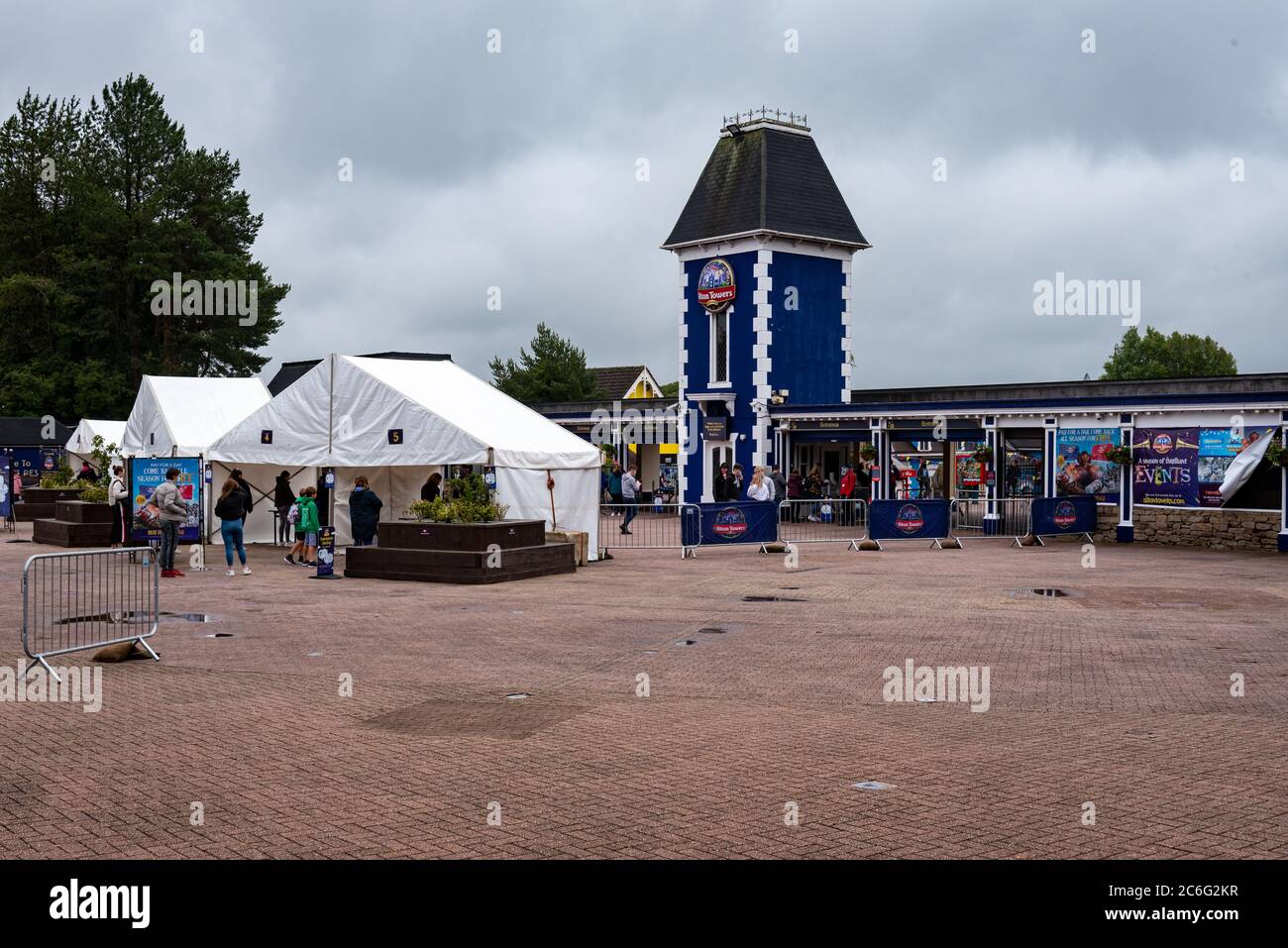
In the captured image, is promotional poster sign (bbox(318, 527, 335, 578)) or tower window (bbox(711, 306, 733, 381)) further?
tower window (bbox(711, 306, 733, 381))

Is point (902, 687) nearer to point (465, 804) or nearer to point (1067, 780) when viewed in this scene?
point (1067, 780)

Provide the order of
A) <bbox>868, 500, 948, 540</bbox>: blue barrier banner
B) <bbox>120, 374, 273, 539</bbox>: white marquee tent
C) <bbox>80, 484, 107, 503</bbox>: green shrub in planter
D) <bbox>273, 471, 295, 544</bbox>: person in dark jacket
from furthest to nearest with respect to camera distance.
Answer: <bbox>120, 374, 273, 539</bbox>: white marquee tent → <bbox>80, 484, 107, 503</bbox>: green shrub in planter → <bbox>868, 500, 948, 540</bbox>: blue barrier banner → <bbox>273, 471, 295, 544</bbox>: person in dark jacket

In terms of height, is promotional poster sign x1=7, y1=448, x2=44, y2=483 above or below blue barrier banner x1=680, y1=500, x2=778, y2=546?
above

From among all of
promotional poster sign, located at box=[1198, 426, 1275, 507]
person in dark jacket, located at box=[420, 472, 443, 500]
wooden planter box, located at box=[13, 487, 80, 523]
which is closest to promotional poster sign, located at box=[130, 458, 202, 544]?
person in dark jacket, located at box=[420, 472, 443, 500]

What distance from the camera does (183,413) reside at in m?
32.5

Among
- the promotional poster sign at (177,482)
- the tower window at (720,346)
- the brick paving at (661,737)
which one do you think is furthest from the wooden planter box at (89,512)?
the tower window at (720,346)

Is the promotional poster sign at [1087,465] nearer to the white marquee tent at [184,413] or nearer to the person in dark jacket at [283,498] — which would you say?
the person in dark jacket at [283,498]

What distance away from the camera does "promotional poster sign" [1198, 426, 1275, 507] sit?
28.0m

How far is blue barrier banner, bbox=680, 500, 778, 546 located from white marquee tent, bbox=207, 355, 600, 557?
2.25m

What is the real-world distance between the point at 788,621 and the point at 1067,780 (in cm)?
795

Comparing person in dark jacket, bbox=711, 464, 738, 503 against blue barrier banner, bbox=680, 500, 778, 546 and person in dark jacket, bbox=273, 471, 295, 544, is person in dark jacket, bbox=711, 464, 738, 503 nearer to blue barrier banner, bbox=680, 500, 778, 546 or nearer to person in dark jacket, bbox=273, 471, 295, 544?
blue barrier banner, bbox=680, 500, 778, 546

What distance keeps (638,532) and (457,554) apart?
11.8 m

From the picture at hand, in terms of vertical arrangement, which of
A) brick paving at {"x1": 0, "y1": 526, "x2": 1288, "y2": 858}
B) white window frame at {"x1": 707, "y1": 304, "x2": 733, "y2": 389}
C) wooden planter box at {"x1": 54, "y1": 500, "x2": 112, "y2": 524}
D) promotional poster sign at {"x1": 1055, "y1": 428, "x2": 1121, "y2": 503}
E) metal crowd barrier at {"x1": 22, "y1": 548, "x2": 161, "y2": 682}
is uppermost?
white window frame at {"x1": 707, "y1": 304, "x2": 733, "y2": 389}

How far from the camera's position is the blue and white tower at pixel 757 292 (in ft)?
134
